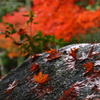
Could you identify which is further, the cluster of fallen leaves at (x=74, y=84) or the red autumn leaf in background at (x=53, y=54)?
the red autumn leaf in background at (x=53, y=54)

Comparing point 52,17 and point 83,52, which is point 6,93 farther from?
point 52,17

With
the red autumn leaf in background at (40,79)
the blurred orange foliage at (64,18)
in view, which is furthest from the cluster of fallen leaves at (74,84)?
the blurred orange foliage at (64,18)

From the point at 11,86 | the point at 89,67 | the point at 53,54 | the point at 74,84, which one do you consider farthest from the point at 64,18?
the point at 74,84

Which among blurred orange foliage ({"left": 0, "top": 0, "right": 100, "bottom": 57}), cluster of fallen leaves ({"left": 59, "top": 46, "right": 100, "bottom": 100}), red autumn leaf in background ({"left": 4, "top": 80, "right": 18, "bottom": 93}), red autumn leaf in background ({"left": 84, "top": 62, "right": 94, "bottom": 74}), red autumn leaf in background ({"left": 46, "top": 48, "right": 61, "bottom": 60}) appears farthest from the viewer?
blurred orange foliage ({"left": 0, "top": 0, "right": 100, "bottom": 57})

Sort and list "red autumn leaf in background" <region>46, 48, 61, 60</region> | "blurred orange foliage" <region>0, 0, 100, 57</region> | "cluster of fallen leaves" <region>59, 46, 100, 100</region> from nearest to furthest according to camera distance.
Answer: "cluster of fallen leaves" <region>59, 46, 100, 100</region>
"red autumn leaf in background" <region>46, 48, 61, 60</region>
"blurred orange foliage" <region>0, 0, 100, 57</region>

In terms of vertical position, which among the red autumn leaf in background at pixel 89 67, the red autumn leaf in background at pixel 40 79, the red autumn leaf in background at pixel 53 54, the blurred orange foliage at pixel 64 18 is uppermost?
the red autumn leaf in background at pixel 89 67

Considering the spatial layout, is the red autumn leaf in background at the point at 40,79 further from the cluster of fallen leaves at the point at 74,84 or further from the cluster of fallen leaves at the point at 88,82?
the cluster of fallen leaves at the point at 88,82

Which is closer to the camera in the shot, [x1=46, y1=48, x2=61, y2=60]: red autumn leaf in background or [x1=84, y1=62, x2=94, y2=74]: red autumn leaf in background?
[x1=84, y1=62, x2=94, y2=74]: red autumn leaf in background

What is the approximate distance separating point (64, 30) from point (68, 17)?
0.64 m

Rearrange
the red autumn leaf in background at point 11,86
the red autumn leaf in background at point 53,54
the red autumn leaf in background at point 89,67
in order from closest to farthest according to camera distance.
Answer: the red autumn leaf in background at point 89,67 → the red autumn leaf in background at point 11,86 → the red autumn leaf in background at point 53,54

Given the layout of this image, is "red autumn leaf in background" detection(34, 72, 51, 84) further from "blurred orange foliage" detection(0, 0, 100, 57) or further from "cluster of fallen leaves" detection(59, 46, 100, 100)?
"blurred orange foliage" detection(0, 0, 100, 57)

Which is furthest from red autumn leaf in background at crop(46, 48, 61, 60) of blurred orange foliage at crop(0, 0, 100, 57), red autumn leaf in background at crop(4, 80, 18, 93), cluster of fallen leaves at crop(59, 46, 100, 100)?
blurred orange foliage at crop(0, 0, 100, 57)

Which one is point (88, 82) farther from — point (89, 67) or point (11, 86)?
point (11, 86)

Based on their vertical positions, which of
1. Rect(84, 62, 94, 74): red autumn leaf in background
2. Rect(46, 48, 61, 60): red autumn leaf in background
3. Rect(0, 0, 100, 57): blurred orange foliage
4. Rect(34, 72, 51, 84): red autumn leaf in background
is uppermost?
Rect(84, 62, 94, 74): red autumn leaf in background
